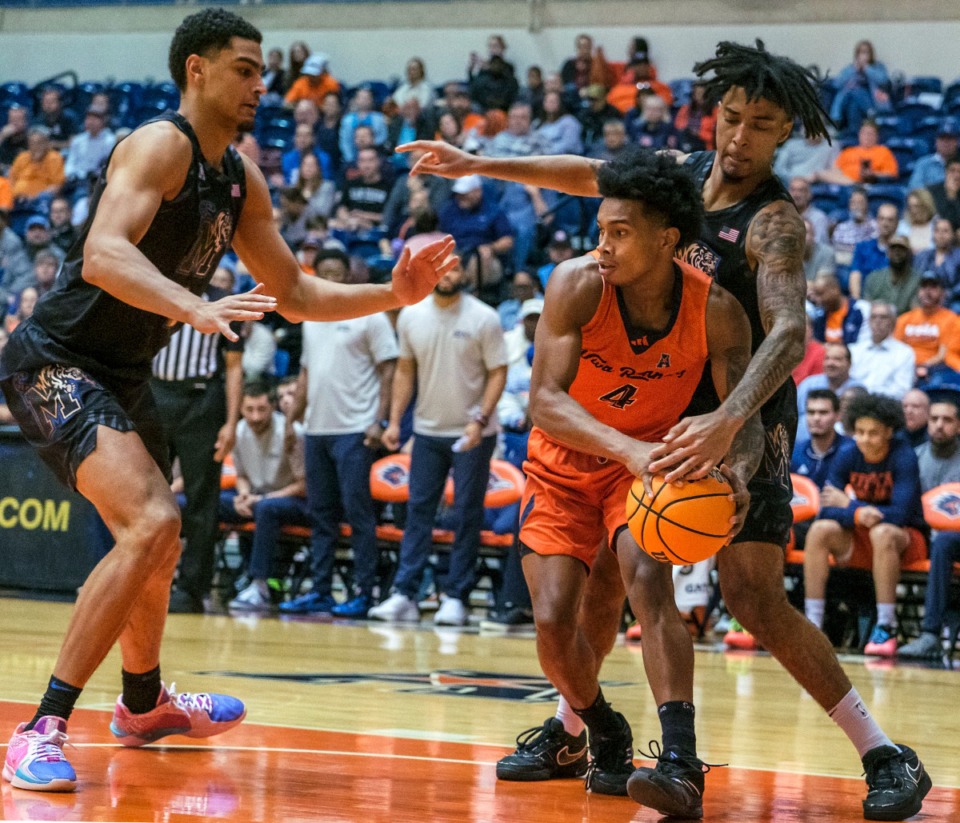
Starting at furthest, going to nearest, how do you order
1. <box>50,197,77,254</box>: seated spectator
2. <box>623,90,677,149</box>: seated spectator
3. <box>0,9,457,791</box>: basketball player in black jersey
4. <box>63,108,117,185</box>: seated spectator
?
<box>63,108,117,185</box>: seated spectator, <box>50,197,77,254</box>: seated spectator, <box>623,90,677,149</box>: seated spectator, <box>0,9,457,791</box>: basketball player in black jersey

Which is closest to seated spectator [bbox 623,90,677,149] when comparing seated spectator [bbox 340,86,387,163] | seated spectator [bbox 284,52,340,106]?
seated spectator [bbox 340,86,387,163]

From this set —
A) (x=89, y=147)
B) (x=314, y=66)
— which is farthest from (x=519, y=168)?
(x=89, y=147)

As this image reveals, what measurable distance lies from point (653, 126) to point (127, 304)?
38.5ft

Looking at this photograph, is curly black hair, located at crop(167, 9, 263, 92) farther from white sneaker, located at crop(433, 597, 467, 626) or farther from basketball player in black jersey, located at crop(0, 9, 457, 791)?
white sneaker, located at crop(433, 597, 467, 626)

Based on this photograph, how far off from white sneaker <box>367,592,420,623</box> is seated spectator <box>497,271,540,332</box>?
3729 millimetres

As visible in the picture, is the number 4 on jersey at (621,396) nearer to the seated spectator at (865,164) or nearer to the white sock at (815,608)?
the white sock at (815,608)

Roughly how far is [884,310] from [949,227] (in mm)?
1799

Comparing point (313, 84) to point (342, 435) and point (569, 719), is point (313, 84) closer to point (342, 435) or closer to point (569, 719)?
point (342, 435)

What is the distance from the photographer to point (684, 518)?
12.8 feet

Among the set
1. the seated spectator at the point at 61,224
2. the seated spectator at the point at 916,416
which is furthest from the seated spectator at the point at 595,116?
the seated spectator at the point at 916,416

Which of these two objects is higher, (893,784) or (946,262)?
(946,262)

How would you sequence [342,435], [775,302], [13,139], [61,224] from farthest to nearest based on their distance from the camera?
[13,139] → [61,224] → [342,435] → [775,302]

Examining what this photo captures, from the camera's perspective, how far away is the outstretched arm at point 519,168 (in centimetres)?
493

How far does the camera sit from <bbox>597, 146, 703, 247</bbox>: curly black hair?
166 inches
